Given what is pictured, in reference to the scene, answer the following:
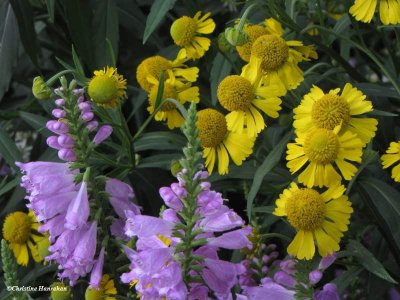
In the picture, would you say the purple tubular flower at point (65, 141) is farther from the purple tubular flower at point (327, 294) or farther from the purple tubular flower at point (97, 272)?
the purple tubular flower at point (327, 294)

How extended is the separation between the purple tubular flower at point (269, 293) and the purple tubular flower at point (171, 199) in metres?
0.21

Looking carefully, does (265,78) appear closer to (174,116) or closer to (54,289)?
(174,116)

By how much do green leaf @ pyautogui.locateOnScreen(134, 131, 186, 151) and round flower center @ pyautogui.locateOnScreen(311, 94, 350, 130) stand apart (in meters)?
0.28

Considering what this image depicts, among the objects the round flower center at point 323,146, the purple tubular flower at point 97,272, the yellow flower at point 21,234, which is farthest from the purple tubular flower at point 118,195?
the yellow flower at point 21,234

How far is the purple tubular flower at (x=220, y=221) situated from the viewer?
79cm

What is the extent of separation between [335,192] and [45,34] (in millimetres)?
Result: 1310

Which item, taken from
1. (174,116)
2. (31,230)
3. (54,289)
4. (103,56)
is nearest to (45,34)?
(103,56)

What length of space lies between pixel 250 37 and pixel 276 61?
83 mm

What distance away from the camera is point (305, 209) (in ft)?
3.43

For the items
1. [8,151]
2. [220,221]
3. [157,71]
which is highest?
[220,221]

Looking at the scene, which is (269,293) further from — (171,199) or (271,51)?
(271,51)

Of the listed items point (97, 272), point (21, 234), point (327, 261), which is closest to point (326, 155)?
point (327, 261)

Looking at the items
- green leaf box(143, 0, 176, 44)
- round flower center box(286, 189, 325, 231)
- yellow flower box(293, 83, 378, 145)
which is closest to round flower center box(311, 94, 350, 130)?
yellow flower box(293, 83, 378, 145)

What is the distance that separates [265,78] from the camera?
1.19m
